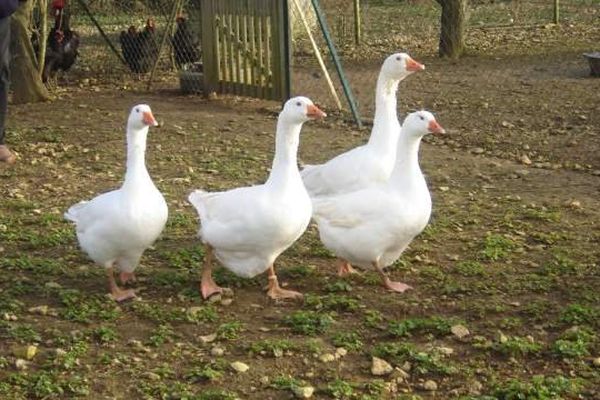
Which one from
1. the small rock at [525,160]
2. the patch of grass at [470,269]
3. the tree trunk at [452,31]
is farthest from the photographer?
the tree trunk at [452,31]

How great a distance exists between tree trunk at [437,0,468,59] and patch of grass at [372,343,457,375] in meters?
10.3

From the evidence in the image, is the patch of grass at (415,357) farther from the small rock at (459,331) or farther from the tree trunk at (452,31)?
the tree trunk at (452,31)

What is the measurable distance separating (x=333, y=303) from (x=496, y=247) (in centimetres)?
142

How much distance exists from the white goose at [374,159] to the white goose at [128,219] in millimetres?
1312

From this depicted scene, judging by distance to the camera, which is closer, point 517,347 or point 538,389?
point 538,389

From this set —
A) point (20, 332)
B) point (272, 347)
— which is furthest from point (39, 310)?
point (272, 347)

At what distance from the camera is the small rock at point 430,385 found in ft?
14.6

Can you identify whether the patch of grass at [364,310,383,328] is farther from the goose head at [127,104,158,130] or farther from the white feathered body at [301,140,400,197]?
the goose head at [127,104,158,130]

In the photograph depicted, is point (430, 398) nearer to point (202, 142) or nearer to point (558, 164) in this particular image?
point (558, 164)

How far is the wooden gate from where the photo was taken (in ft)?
35.3

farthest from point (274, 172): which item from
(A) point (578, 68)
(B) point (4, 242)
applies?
(A) point (578, 68)

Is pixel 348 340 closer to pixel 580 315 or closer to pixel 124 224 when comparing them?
pixel 580 315

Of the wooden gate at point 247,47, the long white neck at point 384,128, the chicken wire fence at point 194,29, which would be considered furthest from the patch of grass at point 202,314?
the chicken wire fence at point 194,29

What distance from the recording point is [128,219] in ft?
17.4
